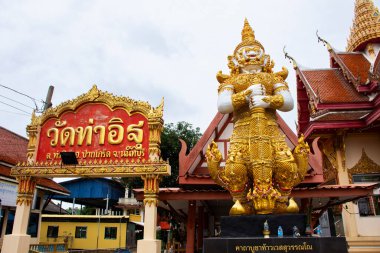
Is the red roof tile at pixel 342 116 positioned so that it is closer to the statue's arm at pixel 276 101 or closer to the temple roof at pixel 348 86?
the temple roof at pixel 348 86

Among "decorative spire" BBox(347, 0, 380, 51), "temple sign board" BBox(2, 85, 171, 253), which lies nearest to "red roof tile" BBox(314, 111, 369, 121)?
"decorative spire" BBox(347, 0, 380, 51)

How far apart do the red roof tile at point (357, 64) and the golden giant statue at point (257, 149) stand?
6964 mm

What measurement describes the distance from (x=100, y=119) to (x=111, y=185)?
24899 mm

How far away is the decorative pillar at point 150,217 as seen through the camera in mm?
7758

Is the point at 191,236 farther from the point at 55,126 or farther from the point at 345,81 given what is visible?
the point at 345,81

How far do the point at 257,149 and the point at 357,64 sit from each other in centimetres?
976

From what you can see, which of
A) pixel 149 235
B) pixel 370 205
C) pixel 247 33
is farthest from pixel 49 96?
pixel 370 205

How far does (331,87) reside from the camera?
12.4 m

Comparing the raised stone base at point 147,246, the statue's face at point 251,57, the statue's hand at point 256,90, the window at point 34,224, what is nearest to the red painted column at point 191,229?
the raised stone base at point 147,246

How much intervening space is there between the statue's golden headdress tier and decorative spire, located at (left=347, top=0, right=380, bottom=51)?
28.2 ft

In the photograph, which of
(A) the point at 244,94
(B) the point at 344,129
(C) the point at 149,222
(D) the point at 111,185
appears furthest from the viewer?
(D) the point at 111,185

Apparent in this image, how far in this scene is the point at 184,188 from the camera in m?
8.99

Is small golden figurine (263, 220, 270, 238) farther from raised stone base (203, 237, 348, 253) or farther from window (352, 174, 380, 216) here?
window (352, 174, 380, 216)

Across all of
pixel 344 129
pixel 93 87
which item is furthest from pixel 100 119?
pixel 344 129
